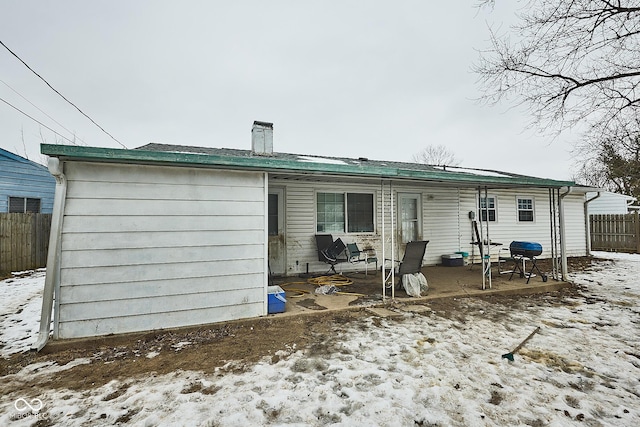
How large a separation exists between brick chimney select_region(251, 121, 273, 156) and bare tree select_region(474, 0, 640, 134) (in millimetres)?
4870

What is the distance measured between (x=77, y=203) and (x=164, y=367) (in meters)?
2.02

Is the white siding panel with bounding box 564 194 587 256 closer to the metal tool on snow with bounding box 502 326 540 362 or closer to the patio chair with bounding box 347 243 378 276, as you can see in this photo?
the patio chair with bounding box 347 243 378 276

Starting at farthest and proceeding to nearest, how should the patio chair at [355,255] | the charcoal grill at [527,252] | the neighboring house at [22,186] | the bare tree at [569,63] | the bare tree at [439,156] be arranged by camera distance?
the bare tree at [439,156], the neighboring house at [22,186], the patio chair at [355,255], the charcoal grill at [527,252], the bare tree at [569,63]

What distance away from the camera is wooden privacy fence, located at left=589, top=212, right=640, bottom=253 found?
10.9 meters

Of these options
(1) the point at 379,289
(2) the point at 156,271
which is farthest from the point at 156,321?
(1) the point at 379,289

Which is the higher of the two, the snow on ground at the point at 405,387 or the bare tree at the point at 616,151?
the bare tree at the point at 616,151

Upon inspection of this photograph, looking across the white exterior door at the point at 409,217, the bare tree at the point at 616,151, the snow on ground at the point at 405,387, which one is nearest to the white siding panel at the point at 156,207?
the snow on ground at the point at 405,387

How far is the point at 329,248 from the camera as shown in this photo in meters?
6.72

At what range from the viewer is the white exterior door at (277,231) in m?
6.59

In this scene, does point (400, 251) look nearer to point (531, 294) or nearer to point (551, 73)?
point (531, 294)

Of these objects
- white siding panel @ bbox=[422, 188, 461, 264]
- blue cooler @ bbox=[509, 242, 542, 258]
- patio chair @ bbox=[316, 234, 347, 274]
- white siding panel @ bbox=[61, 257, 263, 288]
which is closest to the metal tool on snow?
blue cooler @ bbox=[509, 242, 542, 258]

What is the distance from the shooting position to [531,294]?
208 inches

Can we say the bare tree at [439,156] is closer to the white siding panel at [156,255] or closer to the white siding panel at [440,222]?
the white siding panel at [440,222]

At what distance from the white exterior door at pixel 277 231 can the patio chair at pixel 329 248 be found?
883 mm
